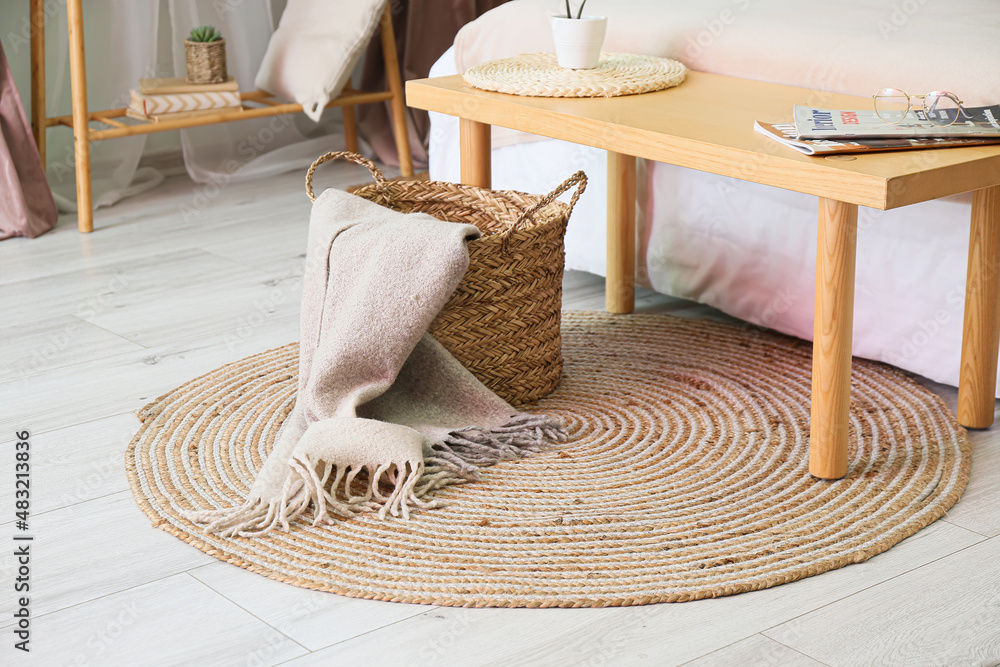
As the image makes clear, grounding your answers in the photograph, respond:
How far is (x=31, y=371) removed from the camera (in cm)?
177

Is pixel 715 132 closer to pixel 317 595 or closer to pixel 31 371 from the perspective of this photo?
pixel 317 595

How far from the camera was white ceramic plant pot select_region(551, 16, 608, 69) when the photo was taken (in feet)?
5.71

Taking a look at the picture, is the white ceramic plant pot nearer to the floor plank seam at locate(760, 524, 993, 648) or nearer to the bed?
the bed

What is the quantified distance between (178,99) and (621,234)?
4.08 feet

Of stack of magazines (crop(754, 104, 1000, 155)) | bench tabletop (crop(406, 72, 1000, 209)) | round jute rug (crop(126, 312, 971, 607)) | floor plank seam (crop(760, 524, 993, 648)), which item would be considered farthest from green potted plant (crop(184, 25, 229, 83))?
floor plank seam (crop(760, 524, 993, 648))

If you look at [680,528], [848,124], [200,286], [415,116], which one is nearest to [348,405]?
[680,528]

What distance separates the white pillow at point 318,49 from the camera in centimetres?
276

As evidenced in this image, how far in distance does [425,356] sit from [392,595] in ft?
1.46

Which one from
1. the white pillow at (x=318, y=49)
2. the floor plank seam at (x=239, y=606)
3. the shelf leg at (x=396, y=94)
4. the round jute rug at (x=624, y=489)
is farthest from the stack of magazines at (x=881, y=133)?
the shelf leg at (x=396, y=94)

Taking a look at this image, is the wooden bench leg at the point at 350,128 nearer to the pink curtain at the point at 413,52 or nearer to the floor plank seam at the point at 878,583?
the pink curtain at the point at 413,52

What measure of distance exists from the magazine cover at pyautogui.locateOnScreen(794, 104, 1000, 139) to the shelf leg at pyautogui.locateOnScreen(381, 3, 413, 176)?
1.69 metres

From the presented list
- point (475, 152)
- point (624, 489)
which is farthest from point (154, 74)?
point (624, 489)

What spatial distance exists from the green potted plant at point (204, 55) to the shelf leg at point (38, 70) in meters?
0.32

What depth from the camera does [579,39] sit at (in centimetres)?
175
